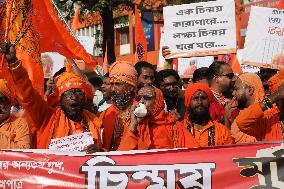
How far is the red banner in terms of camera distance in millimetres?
4625

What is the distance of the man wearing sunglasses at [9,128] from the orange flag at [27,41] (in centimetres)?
140

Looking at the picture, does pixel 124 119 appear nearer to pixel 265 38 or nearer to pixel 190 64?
pixel 265 38

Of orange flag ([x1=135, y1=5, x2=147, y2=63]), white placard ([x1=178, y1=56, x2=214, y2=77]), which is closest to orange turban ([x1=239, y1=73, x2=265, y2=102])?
orange flag ([x1=135, y1=5, x2=147, y2=63])

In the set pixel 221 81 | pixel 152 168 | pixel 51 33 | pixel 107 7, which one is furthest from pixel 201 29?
pixel 107 7

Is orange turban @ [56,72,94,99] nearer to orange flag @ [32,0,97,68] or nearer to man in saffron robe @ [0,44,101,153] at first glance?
man in saffron robe @ [0,44,101,153]

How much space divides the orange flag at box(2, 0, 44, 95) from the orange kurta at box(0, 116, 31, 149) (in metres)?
1.50

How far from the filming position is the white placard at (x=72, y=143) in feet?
16.5

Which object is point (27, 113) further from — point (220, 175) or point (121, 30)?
point (121, 30)

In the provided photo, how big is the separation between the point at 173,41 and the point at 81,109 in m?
3.26

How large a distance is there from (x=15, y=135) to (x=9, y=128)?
0.28ft

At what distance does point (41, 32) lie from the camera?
6.94 meters

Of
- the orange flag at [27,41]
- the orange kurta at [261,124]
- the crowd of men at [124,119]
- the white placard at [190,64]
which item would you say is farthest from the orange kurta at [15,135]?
the white placard at [190,64]

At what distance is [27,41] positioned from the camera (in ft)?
22.2

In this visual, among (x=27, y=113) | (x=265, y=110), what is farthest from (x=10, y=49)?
(x=265, y=110)
